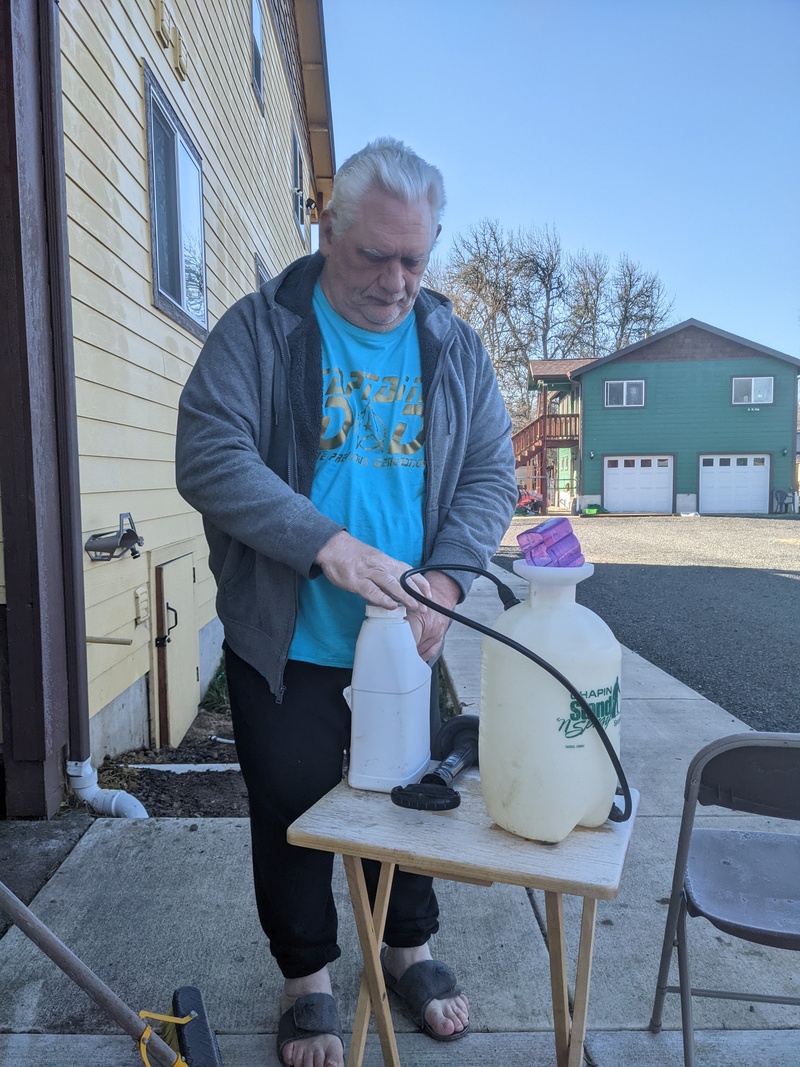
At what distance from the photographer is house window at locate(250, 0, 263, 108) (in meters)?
7.43

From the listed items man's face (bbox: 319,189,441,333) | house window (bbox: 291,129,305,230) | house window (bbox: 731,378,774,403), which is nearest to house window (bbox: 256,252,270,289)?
house window (bbox: 291,129,305,230)

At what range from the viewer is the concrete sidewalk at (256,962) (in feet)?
5.97

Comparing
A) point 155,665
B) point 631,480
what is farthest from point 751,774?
point 631,480

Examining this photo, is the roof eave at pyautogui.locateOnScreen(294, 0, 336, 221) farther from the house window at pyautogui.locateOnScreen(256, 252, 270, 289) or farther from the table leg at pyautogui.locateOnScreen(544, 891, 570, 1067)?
the table leg at pyautogui.locateOnScreen(544, 891, 570, 1067)

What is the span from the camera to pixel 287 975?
183 centimetres

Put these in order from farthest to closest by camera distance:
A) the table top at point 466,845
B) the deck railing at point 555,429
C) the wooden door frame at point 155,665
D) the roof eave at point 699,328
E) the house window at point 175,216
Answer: the deck railing at point 555,429
the roof eave at point 699,328
the house window at point 175,216
the wooden door frame at point 155,665
the table top at point 466,845

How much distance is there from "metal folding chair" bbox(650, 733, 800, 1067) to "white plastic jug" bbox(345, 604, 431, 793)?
0.64m

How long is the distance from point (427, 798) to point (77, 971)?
0.62m

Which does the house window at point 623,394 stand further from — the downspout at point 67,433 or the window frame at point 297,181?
the downspout at point 67,433

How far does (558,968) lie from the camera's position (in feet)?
4.70

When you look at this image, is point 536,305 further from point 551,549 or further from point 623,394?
point 551,549

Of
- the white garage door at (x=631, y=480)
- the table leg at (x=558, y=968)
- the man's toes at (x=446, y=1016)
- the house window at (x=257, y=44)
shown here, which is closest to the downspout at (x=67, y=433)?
the man's toes at (x=446, y=1016)

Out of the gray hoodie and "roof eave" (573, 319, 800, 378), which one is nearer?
the gray hoodie

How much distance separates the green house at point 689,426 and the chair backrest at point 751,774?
25323 millimetres
